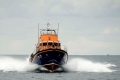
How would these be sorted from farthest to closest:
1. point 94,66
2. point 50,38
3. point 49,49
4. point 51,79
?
point 94,66 < point 50,38 < point 49,49 < point 51,79

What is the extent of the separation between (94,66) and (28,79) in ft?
51.0

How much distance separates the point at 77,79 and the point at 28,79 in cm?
534

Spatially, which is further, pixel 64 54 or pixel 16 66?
pixel 16 66

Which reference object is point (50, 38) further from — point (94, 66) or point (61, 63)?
point (94, 66)

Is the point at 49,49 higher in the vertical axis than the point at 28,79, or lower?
higher

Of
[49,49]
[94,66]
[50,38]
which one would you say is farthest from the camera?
[94,66]

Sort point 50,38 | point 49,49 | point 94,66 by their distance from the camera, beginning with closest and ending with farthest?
point 49,49, point 50,38, point 94,66

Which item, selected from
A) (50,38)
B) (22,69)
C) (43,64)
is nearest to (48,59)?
(43,64)

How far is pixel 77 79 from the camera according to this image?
→ 36594mm

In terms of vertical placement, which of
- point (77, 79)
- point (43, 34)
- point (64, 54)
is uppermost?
point (43, 34)

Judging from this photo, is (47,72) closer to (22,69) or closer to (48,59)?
(48,59)

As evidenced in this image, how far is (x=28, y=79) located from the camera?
119ft

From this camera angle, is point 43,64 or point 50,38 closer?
point 43,64

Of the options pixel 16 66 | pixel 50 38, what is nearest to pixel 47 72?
pixel 50 38
